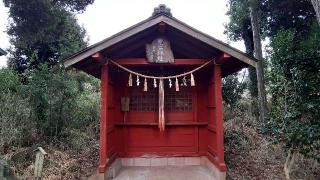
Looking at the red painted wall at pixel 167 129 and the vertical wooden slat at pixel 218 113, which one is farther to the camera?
the red painted wall at pixel 167 129

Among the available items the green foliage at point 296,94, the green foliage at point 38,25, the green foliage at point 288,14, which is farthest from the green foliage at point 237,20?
the green foliage at point 296,94

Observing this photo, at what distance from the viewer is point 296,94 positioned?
6441mm

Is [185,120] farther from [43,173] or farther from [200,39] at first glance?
[43,173]

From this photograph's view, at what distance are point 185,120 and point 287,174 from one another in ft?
10.1

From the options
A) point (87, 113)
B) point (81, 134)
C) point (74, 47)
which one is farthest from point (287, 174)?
point (74, 47)

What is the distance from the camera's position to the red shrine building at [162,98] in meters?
6.57

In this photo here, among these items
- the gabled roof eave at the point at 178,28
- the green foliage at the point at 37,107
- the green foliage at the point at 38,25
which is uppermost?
the green foliage at the point at 38,25

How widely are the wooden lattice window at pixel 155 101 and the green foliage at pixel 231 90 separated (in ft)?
21.7

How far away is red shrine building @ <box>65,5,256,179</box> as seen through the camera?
6570mm

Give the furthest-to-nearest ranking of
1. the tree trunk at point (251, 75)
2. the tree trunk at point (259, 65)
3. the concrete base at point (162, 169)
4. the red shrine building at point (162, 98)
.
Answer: the tree trunk at point (251, 75), the tree trunk at point (259, 65), the concrete base at point (162, 169), the red shrine building at point (162, 98)

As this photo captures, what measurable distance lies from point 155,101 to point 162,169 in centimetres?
201

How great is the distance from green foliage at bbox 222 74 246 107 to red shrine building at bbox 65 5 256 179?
6.52 metres

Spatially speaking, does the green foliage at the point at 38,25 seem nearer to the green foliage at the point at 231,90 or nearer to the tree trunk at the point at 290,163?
the green foliage at the point at 231,90

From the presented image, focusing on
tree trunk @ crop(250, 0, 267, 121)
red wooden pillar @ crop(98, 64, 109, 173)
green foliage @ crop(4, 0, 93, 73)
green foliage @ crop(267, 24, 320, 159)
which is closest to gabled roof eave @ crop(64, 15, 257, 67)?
red wooden pillar @ crop(98, 64, 109, 173)
